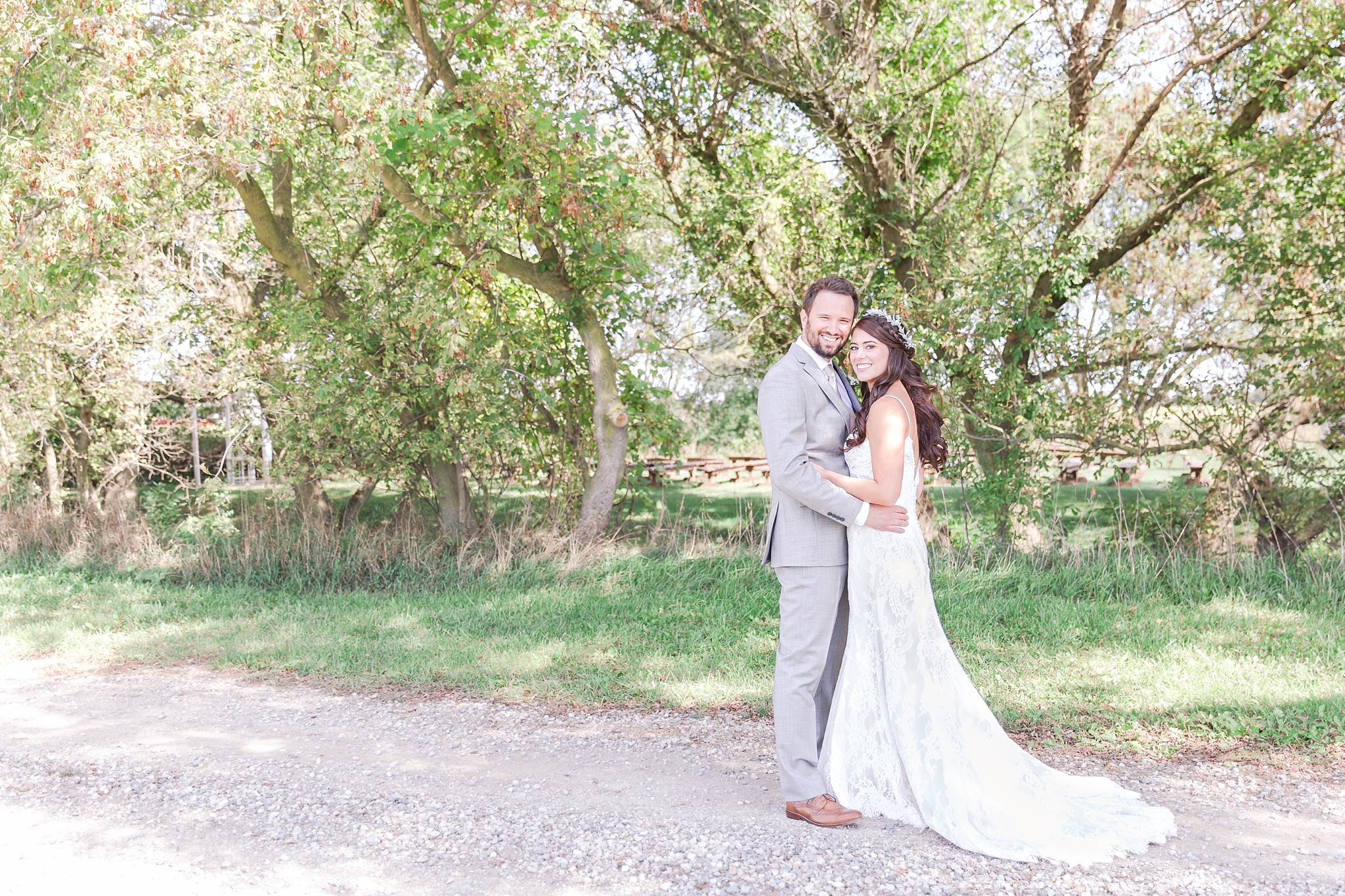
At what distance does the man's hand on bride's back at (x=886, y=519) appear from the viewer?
164 inches

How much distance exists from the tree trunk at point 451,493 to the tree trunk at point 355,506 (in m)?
0.72

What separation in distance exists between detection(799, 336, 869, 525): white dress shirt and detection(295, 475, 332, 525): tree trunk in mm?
7535

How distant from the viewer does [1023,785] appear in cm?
407

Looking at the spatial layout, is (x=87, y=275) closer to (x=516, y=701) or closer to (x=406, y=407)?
(x=406, y=407)

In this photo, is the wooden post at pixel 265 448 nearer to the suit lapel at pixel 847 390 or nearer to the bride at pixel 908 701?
the suit lapel at pixel 847 390

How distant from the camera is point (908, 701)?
4.21 metres

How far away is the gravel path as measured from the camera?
359 centimetres

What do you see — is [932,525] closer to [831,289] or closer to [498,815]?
[831,289]

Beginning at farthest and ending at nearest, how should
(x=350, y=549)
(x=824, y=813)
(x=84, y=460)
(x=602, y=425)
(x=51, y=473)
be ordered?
(x=84, y=460) < (x=51, y=473) < (x=602, y=425) < (x=350, y=549) < (x=824, y=813)

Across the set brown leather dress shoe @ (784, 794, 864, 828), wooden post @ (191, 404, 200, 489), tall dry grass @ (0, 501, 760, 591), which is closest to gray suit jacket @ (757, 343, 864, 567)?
brown leather dress shoe @ (784, 794, 864, 828)

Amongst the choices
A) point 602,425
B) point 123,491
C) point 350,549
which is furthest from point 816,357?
point 123,491

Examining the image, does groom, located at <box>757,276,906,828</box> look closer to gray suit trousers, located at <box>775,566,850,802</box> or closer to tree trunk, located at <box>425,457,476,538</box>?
gray suit trousers, located at <box>775,566,850,802</box>

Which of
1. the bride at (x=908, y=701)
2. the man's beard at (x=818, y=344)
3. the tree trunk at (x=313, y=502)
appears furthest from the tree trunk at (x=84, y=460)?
the bride at (x=908, y=701)

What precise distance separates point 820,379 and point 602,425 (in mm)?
6207
